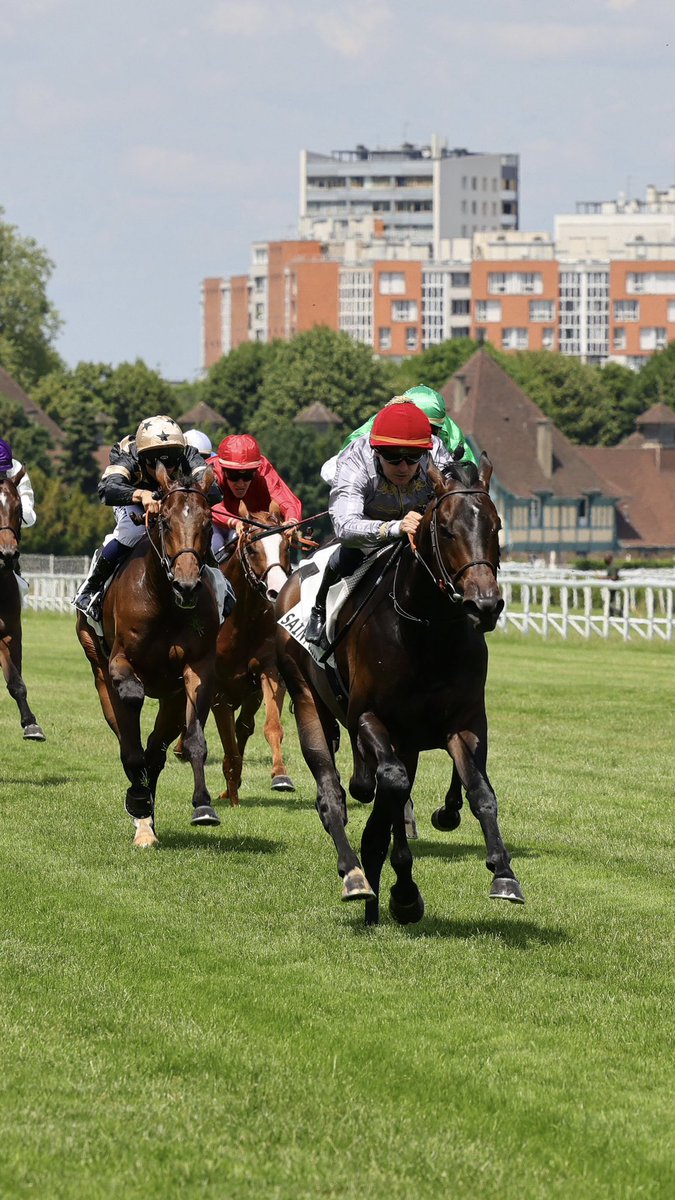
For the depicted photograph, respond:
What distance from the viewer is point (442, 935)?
29.1 ft

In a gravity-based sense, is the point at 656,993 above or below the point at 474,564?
below

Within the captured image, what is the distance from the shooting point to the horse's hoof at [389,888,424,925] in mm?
9023

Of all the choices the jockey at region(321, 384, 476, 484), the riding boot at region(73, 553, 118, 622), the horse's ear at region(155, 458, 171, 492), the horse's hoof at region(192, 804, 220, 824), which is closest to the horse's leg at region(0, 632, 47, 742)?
the riding boot at region(73, 553, 118, 622)

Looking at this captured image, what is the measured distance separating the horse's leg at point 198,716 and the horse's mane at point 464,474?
331cm

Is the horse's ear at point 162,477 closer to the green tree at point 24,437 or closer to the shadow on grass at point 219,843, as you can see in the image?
the shadow on grass at point 219,843

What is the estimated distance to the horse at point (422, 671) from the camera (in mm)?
8125

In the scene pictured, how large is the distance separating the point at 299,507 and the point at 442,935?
5528mm

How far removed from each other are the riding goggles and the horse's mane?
17.7 feet

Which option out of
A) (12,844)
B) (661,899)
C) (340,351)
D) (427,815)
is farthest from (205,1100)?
(340,351)

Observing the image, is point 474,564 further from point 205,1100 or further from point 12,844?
point 12,844

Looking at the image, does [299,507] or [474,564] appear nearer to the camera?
[474,564]

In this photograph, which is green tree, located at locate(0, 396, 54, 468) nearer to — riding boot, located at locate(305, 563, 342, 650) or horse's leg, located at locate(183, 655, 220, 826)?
horse's leg, located at locate(183, 655, 220, 826)

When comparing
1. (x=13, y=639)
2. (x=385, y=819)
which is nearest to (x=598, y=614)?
(x=13, y=639)

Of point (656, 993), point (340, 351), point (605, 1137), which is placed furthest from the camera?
point (340, 351)
